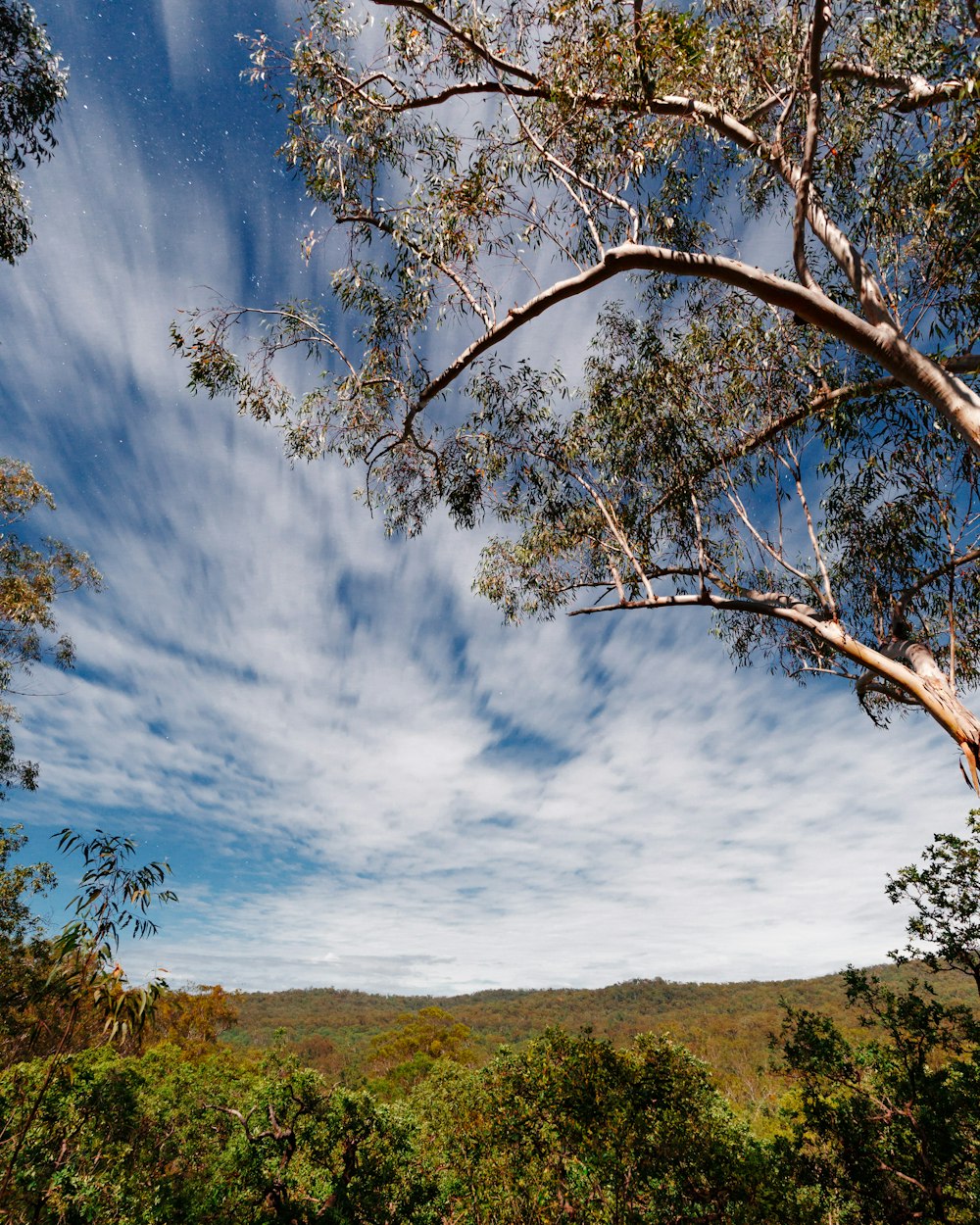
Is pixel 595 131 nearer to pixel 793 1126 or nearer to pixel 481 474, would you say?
pixel 481 474

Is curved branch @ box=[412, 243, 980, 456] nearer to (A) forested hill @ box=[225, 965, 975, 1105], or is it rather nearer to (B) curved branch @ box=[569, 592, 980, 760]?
(B) curved branch @ box=[569, 592, 980, 760]

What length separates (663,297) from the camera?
6762 millimetres

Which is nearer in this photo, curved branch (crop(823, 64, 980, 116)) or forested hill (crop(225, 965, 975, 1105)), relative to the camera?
curved branch (crop(823, 64, 980, 116))

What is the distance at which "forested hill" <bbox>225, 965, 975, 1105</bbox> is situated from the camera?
26.9 metres

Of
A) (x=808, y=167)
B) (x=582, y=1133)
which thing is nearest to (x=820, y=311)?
(x=808, y=167)

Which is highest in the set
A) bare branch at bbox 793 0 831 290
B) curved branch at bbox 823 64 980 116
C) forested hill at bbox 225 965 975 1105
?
curved branch at bbox 823 64 980 116

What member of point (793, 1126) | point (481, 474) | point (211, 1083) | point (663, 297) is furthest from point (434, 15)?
point (211, 1083)

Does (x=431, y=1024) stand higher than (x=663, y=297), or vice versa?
(x=663, y=297)

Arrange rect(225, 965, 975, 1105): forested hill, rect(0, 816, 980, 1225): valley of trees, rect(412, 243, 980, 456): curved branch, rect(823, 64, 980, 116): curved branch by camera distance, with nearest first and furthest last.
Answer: rect(412, 243, 980, 456): curved branch → rect(823, 64, 980, 116): curved branch → rect(0, 816, 980, 1225): valley of trees → rect(225, 965, 975, 1105): forested hill

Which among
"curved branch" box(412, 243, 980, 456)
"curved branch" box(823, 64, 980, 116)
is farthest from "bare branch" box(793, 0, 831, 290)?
"curved branch" box(823, 64, 980, 116)

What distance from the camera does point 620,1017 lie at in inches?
2306

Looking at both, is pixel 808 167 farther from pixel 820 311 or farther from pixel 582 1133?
pixel 582 1133

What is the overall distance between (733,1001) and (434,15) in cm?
7812

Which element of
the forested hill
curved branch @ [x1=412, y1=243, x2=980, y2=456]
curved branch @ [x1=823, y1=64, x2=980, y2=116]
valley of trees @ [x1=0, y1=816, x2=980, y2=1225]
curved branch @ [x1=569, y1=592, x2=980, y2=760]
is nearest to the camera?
curved branch @ [x1=412, y1=243, x2=980, y2=456]
